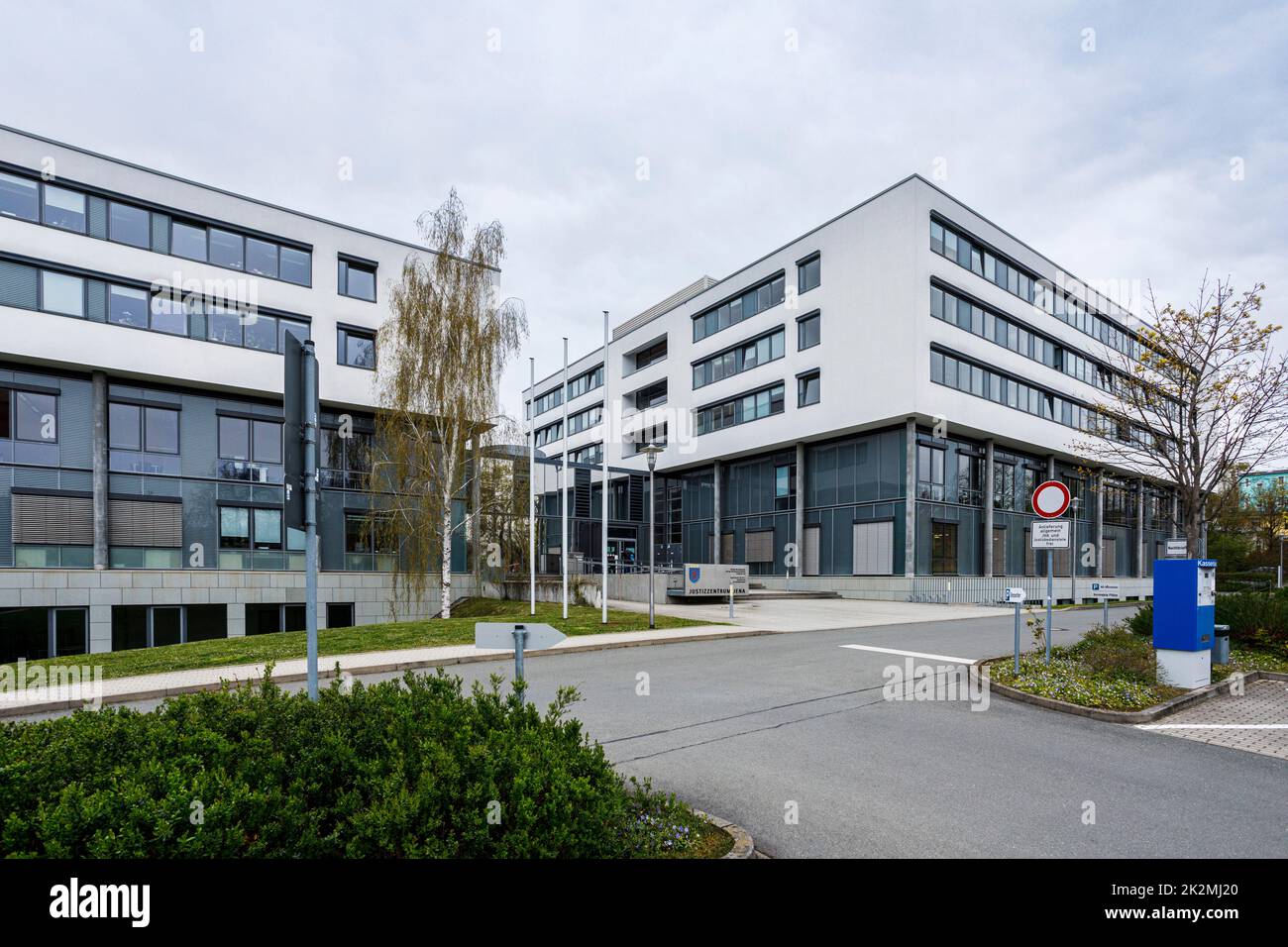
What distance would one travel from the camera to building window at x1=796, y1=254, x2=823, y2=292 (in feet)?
120

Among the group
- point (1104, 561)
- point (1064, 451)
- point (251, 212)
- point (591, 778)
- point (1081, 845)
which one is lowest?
point (1104, 561)

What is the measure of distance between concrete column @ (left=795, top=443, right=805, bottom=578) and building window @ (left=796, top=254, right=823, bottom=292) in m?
8.67

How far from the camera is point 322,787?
12.2ft

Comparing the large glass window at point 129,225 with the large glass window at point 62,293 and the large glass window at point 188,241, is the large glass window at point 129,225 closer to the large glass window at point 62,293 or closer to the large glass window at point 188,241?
the large glass window at point 188,241

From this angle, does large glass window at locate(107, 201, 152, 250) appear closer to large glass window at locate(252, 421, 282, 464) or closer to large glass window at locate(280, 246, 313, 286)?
large glass window at locate(280, 246, 313, 286)

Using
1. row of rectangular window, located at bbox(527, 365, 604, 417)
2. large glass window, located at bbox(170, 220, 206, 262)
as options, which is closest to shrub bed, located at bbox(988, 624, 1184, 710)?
large glass window, located at bbox(170, 220, 206, 262)

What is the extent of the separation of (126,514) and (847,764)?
2524cm

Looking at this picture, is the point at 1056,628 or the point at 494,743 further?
the point at 1056,628

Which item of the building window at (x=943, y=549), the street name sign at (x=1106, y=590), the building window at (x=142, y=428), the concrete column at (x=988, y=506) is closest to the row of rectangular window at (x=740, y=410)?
the building window at (x=943, y=549)

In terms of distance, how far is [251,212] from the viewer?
25.1 meters

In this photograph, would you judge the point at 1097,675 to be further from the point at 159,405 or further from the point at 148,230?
the point at 148,230

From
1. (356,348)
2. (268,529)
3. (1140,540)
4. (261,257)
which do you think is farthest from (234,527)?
(1140,540)
